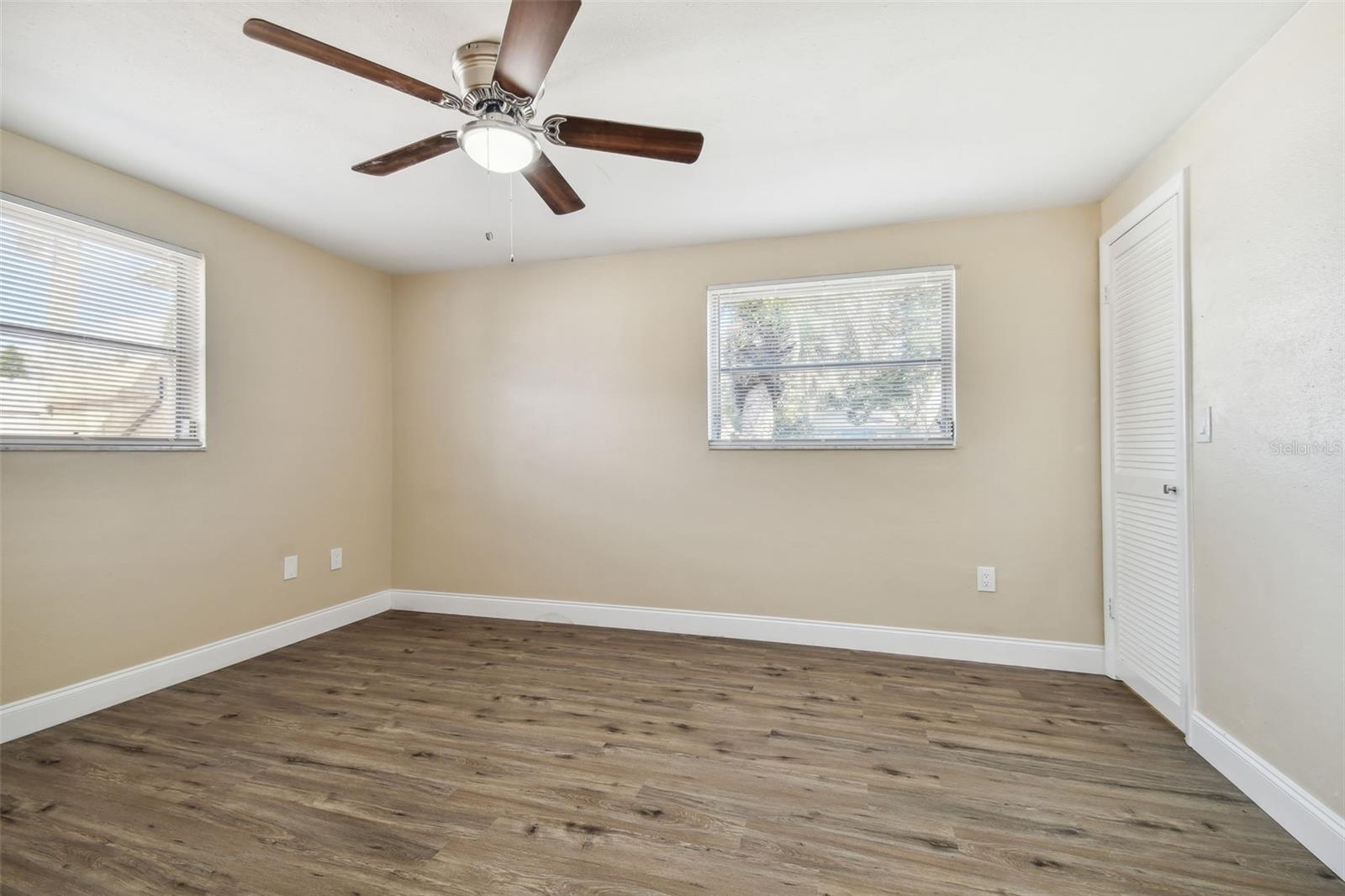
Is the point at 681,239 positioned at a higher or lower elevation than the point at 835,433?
higher

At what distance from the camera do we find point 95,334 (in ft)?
8.23

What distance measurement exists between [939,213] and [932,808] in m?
2.72

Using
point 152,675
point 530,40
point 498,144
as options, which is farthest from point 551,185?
point 152,675

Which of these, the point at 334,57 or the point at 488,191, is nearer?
the point at 334,57

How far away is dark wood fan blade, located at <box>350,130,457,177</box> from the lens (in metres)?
1.81

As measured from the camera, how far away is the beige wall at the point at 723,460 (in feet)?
9.89

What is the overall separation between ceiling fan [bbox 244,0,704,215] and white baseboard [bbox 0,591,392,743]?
8.02 ft

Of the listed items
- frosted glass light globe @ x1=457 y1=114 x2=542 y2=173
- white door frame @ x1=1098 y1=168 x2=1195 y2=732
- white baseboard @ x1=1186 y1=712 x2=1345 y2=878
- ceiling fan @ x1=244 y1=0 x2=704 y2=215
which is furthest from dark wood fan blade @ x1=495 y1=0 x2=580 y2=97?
white baseboard @ x1=1186 y1=712 x2=1345 y2=878

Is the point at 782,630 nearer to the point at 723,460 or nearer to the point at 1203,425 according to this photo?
the point at 723,460

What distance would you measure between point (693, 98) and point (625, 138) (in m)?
0.45

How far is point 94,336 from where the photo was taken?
2.50 m

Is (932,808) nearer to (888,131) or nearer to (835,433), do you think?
(835,433)

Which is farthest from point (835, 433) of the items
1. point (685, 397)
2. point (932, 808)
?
point (932, 808)

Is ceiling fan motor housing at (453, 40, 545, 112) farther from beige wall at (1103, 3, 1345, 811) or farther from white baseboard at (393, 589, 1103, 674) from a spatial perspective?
white baseboard at (393, 589, 1103, 674)
